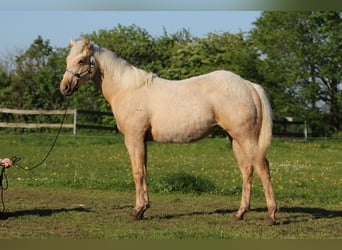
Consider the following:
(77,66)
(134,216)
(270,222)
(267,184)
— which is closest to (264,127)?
(267,184)

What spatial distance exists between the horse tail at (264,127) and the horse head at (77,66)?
2.56 m

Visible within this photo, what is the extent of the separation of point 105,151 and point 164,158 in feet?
8.21

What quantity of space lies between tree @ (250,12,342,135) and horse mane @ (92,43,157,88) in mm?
21199

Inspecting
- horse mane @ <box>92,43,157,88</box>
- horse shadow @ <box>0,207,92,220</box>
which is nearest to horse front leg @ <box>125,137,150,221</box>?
horse mane @ <box>92,43,157,88</box>

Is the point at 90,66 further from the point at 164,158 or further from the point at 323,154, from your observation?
the point at 323,154

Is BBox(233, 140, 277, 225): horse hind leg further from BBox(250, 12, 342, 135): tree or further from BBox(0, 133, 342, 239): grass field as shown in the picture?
BBox(250, 12, 342, 135): tree

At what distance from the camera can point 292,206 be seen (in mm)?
9242

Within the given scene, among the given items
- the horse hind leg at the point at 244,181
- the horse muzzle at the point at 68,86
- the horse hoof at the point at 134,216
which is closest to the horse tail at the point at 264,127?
the horse hind leg at the point at 244,181

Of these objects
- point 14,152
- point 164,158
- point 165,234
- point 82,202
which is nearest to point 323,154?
point 164,158

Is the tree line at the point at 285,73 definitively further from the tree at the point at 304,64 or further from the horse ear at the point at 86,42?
the horse ear at the point at 86,42

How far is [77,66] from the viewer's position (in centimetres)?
776

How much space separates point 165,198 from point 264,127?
2.99 m

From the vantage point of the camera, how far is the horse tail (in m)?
7.46

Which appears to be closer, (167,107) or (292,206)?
(167,107)
